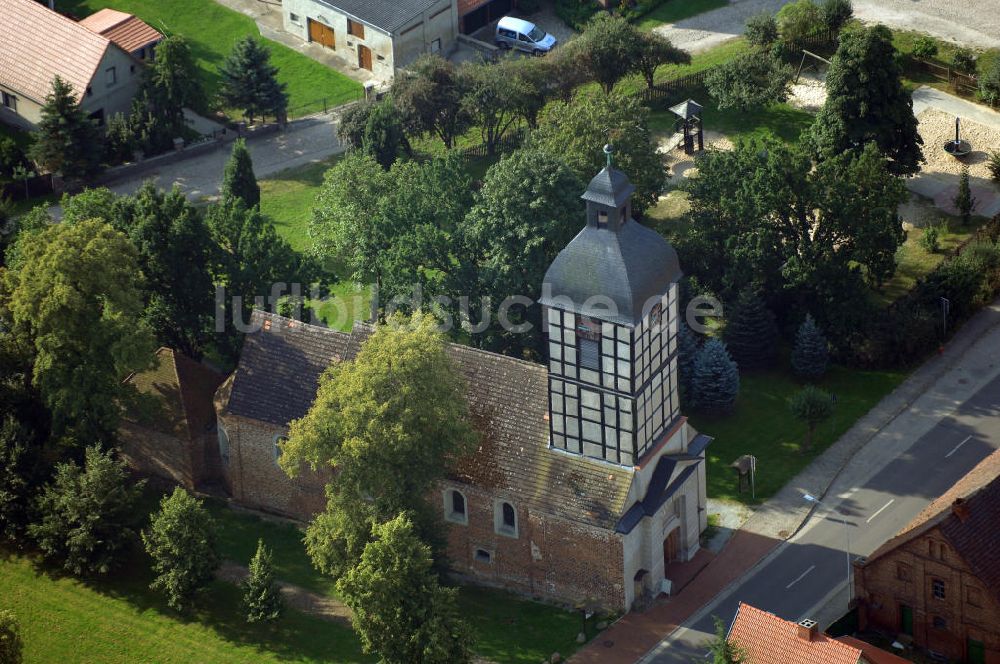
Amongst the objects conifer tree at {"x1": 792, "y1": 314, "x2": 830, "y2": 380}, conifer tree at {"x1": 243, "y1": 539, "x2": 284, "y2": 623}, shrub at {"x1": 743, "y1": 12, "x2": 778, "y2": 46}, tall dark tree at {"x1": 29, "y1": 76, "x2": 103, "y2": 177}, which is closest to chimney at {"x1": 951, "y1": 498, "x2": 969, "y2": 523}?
conifer tree at {"x1": 792, "y1": 314, "x2": 830, "y2": 380}

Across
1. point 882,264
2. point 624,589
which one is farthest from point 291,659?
point 882,264

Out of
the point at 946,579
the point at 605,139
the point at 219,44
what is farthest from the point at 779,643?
the point at 219,44

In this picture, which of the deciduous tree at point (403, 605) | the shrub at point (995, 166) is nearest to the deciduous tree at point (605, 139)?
the shrub at point (995, 166)

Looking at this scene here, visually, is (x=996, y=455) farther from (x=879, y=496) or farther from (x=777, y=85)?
(x=777, y=85)

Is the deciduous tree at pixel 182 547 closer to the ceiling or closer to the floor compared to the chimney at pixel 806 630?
closer to the floor

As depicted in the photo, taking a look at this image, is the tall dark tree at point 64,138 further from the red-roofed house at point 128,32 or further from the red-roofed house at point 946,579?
the red-roofed house at point 946,579

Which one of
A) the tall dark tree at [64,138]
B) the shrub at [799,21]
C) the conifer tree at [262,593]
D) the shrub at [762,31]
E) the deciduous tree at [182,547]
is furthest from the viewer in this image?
the shrub at [762,31]

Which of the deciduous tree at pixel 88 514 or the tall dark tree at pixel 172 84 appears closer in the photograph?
the deciduous tree at pixel 88 514

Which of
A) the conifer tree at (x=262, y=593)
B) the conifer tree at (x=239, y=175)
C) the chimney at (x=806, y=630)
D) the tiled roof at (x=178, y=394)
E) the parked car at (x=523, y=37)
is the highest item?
the parked car at (x=523, y=37)
